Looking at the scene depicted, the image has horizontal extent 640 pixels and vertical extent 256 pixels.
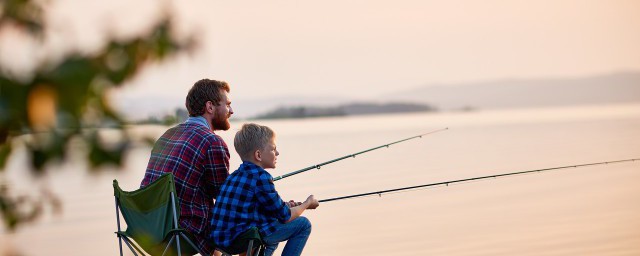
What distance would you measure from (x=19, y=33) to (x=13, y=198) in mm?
198

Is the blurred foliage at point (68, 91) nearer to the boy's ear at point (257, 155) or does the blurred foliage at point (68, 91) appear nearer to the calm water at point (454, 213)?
the calm water at point (454, 213)

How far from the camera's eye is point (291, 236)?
4047mm

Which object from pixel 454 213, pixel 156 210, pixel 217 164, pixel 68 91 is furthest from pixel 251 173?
pixel 454 213

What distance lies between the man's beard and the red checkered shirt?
0.27 feet

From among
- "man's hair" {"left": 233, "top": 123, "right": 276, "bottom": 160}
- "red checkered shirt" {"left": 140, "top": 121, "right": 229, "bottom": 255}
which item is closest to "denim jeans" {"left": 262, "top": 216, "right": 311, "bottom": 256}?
"red checkered shirt" {"left": 140, "top": 121, "right": 229, "bottom": 255}

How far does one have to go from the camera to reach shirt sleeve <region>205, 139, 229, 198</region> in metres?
3.93

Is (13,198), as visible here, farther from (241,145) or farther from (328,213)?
(328,213)

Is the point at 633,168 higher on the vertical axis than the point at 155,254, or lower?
higher

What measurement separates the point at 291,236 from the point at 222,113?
56 cm

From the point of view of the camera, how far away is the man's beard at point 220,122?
4031 millimetres

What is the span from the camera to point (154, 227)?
360cm

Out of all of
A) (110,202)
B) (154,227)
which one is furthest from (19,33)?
(110,202)

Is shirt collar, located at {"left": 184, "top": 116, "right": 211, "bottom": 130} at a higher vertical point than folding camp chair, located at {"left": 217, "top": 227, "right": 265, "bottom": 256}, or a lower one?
higher

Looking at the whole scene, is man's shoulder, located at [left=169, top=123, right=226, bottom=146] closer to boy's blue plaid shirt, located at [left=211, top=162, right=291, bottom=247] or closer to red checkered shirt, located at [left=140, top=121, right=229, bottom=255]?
red checkered shirt, located at [left=140, top=121, right=229, bottom=255]
